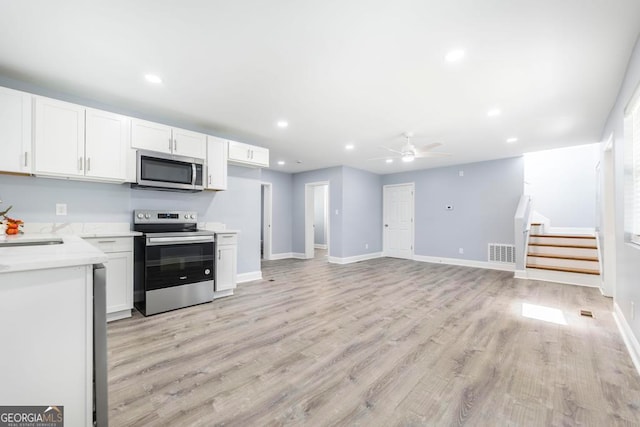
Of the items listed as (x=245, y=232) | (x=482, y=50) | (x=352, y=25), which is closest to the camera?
(x=352, y=25)

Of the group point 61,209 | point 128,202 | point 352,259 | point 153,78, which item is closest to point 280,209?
point 352,259

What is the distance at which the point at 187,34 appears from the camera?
2064mm

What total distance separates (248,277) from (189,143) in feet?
7.96

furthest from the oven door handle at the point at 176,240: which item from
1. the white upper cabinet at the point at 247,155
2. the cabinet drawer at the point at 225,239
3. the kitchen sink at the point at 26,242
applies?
the white upper cabinet at the point at 247,155

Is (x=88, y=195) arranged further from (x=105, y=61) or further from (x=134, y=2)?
(x=134, y=2)

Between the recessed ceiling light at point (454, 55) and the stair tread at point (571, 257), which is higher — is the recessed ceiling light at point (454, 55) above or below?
above

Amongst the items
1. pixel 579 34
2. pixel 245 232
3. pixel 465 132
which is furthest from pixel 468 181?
pixel 245 232

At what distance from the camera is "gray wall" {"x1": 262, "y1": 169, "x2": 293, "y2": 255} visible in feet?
24.5

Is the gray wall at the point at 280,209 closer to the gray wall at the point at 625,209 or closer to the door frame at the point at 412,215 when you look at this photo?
the door frame at the point at 412,215

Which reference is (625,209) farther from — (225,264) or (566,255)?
(225,264)

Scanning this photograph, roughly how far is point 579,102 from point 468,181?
11.0ft

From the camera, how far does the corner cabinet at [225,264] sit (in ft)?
12.5

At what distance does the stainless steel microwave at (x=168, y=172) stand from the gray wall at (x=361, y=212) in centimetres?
384

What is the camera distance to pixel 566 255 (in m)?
5.12
